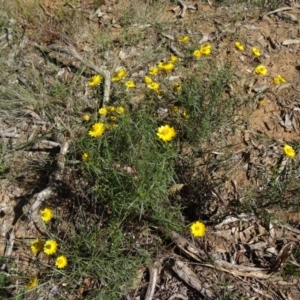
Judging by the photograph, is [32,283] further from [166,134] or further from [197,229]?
[166,134]

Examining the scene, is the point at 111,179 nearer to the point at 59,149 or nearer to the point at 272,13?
the point at 59,149

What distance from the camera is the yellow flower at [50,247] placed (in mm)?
2363

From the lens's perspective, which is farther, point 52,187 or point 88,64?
point 88,64

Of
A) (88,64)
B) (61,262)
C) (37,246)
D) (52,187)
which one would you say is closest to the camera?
(61,262)

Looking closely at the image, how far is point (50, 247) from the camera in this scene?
93.6 inches

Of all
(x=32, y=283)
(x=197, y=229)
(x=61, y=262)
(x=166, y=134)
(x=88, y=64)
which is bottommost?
(x=32, y=283)

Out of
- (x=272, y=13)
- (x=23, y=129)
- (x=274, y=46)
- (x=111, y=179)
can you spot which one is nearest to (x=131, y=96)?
(x=23, y=129)

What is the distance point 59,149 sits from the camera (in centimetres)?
312

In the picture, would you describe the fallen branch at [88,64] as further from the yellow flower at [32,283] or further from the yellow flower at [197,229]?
the yellow flower at [32,283]

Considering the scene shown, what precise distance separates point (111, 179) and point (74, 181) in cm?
58

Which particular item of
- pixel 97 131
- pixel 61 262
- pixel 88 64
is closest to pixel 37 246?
pixel 61 262

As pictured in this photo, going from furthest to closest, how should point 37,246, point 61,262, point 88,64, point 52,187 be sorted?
1. point 88,64
2. point 52,187
3. point 37,246
4. point 61,262

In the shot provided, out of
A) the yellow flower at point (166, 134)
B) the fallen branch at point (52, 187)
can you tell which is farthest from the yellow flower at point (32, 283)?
the yellow flower at point (166, 134)

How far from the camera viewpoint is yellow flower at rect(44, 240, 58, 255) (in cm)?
236
